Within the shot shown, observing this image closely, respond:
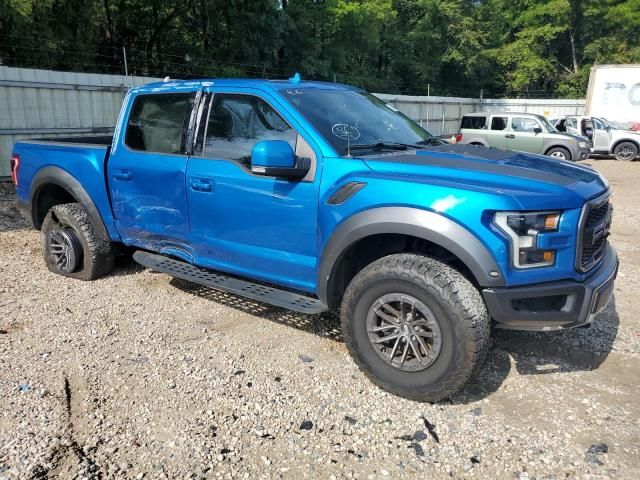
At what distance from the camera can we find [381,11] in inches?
1398

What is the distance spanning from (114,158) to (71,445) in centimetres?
265

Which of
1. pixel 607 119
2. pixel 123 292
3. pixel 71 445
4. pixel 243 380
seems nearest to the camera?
pixel 71 445

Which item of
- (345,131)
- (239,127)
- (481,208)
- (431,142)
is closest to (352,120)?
(345,131)

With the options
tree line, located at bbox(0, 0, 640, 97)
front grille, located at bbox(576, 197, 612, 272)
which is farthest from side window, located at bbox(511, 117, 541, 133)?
front grille, located at bbox(576, 197, 612, 272)

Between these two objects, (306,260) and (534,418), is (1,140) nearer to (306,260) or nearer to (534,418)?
(306,260)

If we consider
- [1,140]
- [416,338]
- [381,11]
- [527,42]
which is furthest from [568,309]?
[527,42]

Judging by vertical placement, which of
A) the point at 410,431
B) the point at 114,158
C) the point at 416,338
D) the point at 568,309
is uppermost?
the point at 114,158

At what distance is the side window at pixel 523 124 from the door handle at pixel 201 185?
15.5 meters

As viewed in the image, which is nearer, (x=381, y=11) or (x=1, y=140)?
(x=1, y=140)

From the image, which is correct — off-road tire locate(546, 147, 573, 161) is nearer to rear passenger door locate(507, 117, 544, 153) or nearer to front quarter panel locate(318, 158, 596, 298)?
rear passenger door locate(507, 117, 544, 153)

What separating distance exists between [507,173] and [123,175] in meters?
3.12

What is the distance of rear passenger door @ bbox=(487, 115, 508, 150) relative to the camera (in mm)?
17531

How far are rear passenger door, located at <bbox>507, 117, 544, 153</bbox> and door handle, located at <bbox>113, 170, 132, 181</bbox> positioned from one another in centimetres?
1505

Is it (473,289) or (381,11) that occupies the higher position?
(381,11)
